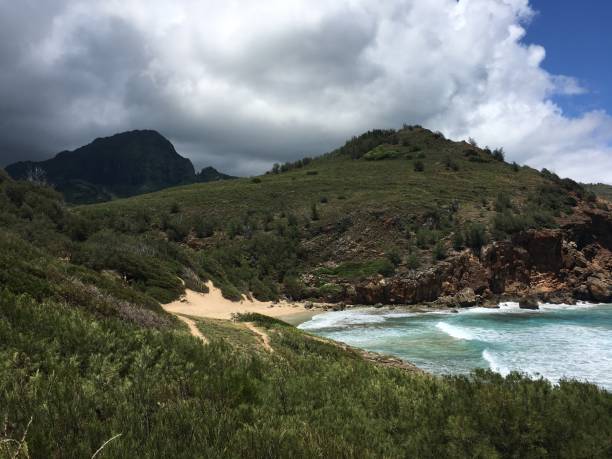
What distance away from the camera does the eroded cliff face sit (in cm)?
4409

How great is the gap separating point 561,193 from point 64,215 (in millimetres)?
66198

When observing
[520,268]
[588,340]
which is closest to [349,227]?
[520,268]

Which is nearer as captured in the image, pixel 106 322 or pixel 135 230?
pixel 106 322

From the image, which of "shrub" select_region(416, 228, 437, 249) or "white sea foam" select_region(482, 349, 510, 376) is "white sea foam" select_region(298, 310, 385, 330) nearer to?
"white sea foam" select_region(482, 349, 510, 376)

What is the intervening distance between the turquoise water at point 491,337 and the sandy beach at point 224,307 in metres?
2.32

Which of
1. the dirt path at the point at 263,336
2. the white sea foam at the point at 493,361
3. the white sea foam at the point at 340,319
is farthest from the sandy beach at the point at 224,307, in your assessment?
the white sea foam at the point at 493,361

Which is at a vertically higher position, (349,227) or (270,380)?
(349,227)

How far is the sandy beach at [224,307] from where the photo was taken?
28.8 metres

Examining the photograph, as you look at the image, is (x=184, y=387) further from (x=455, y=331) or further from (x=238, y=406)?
(x=455, y=331)

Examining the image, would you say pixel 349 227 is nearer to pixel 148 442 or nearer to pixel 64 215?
pixel 64 215

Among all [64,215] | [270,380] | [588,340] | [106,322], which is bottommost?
[588,340]

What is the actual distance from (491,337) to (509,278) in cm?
2391

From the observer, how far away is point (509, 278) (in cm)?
4838

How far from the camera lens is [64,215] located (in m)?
33.5
